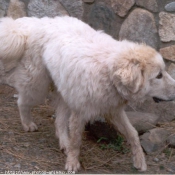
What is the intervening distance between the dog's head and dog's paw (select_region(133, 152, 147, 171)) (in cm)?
63

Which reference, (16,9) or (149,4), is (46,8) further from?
(149,4)

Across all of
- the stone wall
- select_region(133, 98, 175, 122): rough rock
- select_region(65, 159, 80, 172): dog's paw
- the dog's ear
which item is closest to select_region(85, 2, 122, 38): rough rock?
the stone wall

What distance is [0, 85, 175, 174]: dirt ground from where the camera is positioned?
166 inches

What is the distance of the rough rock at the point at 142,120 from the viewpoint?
4.83 metres

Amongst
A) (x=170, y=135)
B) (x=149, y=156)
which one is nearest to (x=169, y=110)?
(x=170, y=135)

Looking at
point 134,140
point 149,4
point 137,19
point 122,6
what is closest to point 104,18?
point 122,6

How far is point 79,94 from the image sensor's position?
12.6 feet

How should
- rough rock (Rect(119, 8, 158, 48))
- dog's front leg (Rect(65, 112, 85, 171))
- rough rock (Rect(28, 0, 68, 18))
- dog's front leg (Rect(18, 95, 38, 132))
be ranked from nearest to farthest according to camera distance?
dog's front leg (Rect(65, 112, 85, 171)), dog's front leg (Rect(18, 95, 38, 132)), rough rock (Rect(119, 8, 158, 48)), rough rock (Rect(28, 0, 68, 18))

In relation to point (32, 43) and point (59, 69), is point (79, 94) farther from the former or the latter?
point (32, 43)

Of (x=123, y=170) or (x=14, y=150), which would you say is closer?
(x=123, y=170)

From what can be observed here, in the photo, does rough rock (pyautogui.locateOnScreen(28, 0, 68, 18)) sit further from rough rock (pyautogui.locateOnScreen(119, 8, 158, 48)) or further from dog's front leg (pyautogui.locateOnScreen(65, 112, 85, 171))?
dog's front leg (pyautogui.locateOnScreen(65, 112, 85, 171))

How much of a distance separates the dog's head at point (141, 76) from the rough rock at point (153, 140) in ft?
2.78

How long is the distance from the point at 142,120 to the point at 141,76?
1310mm

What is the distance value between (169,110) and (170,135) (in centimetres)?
44
